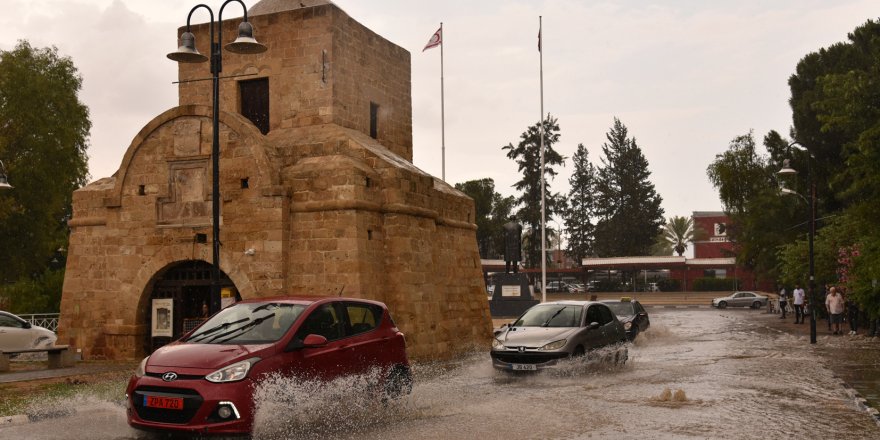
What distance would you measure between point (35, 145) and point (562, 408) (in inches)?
1445

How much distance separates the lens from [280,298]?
1074 centimetres

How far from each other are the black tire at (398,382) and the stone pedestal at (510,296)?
82.1 feet

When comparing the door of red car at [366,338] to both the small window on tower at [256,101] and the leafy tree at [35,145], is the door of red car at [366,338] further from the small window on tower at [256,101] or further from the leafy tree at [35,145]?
the leafy tree at [35,145]

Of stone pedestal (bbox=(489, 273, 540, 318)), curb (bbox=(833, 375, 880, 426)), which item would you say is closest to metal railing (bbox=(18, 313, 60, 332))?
stone pedestal (bbox=(489, 273, 540, 318))

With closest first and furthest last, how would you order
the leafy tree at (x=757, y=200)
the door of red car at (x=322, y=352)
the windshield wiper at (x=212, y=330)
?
the door of red car at (x=322, y=352), the windshield wiper at (x=212, y=330), the leafy tree at (x=757, y=200)

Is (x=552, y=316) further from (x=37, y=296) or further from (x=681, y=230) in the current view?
(x=681, y=230)

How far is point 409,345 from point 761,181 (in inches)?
1548

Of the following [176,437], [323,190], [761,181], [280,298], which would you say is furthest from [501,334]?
[761,181]

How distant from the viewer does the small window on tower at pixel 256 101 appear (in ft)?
73.8

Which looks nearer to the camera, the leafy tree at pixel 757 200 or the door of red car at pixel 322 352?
the door of red car at pixel 322 352

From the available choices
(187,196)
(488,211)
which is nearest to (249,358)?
(187,196)

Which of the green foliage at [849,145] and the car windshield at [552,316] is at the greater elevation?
the green foliage at [849,145]

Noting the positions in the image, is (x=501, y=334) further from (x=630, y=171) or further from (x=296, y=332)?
(x=630, y=171)

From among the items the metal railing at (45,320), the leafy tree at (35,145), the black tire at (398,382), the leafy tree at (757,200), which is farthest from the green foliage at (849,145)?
the leafy tree at (35,145)
